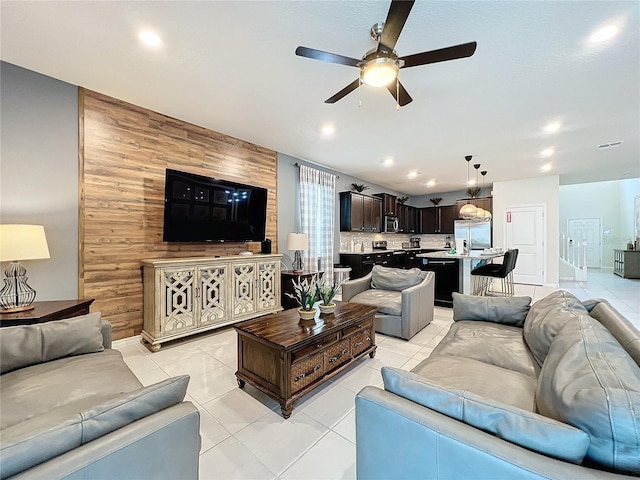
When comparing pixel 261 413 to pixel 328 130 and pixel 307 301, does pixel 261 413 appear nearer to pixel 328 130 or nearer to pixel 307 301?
pixel 307 301

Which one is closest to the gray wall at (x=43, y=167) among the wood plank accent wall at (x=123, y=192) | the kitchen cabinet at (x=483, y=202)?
the wood plank accent wall at (x=123, y=192)

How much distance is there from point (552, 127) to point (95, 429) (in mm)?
5392

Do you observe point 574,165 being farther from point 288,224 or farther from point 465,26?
point 288,224

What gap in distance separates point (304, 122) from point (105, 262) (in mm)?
2930

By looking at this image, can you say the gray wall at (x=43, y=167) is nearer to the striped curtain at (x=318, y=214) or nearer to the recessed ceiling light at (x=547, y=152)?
the striped curtain at (x=318, y=214)

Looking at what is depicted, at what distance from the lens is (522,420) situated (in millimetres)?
834

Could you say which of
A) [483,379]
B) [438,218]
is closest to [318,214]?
[483,379]

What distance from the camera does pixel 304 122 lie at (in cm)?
369

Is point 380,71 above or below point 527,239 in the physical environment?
above

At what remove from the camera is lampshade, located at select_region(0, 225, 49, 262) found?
2098 millimetres

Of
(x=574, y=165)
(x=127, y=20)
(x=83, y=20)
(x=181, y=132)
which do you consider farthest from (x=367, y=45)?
(x=574, y=165)

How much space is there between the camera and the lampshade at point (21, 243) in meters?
2.10

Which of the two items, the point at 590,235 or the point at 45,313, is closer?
the point at 45,313

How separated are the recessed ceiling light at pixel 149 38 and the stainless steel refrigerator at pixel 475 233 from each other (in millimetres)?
8013
